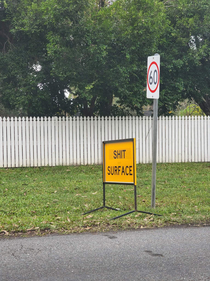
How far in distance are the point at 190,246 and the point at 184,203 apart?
2724 mm

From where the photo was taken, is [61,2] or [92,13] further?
[92,13]

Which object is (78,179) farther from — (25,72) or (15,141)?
(25,72)

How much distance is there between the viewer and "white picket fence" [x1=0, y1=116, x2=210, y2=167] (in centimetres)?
1357

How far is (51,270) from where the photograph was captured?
386 cm

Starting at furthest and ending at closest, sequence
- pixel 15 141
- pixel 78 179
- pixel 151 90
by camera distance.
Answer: pixel 15 141, pixel 78 179, pixel 151 90

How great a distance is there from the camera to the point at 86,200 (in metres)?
7.82

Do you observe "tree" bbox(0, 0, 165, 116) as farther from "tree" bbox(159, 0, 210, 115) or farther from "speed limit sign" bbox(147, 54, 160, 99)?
"speed limit sign" bbox(147, 54, 160, 99)

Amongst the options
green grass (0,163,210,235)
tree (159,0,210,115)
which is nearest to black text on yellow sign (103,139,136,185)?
green grass (0,163,210,235)

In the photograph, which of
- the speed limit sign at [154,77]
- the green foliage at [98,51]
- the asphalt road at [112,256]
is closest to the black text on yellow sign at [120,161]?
the speed limit sign at [154,77]

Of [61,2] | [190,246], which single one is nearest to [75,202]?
[190,246]

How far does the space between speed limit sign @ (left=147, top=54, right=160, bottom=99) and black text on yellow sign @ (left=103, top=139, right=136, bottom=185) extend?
3.44 feet

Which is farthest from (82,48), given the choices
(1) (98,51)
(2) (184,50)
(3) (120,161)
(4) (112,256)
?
(4) (112,256)

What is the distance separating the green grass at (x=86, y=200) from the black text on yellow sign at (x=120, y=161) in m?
0.67

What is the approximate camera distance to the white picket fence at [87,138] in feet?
44.5
